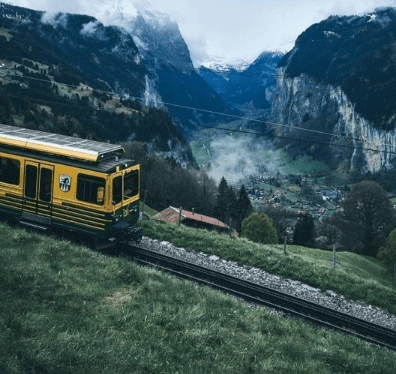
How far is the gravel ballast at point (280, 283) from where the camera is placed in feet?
49.2

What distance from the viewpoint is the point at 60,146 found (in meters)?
15.1

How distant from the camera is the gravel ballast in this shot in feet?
49.2

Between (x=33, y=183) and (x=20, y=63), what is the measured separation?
517ft

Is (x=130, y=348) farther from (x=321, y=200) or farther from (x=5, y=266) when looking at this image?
(x=321, y=200)

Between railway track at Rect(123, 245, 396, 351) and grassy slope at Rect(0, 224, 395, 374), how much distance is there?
1.52 meters

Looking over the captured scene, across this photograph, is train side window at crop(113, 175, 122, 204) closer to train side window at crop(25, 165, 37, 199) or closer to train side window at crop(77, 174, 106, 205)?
train side window at crop(77, 174, 106, 205)

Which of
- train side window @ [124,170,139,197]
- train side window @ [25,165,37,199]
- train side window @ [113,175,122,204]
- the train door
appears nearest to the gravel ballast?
train side window @ [124,170,139,197]

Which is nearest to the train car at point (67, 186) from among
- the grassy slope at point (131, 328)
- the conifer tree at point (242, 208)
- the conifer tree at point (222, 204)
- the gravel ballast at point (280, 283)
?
the grassy slope at point (131, 328)

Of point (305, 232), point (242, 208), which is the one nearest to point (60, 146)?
point (305, 232)

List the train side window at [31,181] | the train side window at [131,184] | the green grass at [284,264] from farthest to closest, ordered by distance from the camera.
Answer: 1. the green grass at [284,264]
2. the train side window at [131,184]
3. the train side window at [31,181]

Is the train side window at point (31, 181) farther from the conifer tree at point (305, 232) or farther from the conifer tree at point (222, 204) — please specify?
the conifer tree at point (222, 204)

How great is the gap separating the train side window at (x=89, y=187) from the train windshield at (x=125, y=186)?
584 millimetres

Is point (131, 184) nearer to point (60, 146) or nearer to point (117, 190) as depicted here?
point (117, 190)

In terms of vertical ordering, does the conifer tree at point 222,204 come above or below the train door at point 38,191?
below
